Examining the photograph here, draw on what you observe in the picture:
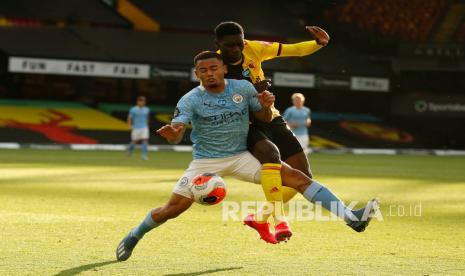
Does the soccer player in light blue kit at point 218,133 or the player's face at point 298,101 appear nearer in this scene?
the soccer player in light blue kit at point 218,133

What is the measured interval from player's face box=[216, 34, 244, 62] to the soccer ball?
4.84 feet

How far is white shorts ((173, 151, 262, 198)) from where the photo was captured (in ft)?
26.7

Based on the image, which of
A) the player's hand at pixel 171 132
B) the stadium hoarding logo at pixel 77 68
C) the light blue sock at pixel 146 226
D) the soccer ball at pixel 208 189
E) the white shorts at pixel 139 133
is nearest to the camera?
the player's hand at pixel 171 132

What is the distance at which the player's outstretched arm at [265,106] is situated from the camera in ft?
26.4

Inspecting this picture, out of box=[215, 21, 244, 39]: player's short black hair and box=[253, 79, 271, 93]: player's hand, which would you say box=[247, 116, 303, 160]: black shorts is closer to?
box=[253, 79, 271, 93]: player's hand

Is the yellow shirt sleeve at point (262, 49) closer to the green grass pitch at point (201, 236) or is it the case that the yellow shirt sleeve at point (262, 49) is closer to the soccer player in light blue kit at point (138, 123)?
the green grass pitch at point (201, 236)

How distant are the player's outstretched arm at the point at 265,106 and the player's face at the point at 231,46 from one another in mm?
695

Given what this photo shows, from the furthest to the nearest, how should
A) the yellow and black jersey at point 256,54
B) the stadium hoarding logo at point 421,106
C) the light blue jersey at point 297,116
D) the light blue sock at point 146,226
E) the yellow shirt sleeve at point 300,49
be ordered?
the stadium hoarding logo at point 421,106, the light blue jersey at point 297,116, the yellow shirt sleeve at point 300,49, the yellow and black jersey at point 256,54, the light blue sock at point 146,226

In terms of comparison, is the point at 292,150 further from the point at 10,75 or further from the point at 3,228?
the point at 10,75

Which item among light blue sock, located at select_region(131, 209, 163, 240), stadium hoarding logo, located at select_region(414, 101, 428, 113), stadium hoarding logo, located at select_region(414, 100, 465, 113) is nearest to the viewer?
light blue sock, located at select_region(131, 209, 163, 240)

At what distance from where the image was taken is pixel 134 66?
39656 millimetres

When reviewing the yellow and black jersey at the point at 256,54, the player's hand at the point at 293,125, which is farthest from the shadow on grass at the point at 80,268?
the player's hand at the point at 293,125

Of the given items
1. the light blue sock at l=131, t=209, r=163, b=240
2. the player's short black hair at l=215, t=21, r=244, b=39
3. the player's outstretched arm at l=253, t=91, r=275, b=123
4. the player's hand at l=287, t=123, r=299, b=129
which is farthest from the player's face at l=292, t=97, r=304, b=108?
the light blue sock at l=131, t=209, r=163, b=240

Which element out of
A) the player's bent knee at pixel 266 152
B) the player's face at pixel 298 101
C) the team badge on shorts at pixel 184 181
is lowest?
the team badge on shorts at pixel 184 181
